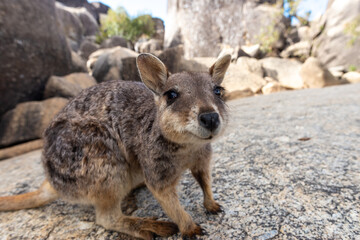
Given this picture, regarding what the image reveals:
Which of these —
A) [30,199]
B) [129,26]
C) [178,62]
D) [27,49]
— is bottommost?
[30,199]

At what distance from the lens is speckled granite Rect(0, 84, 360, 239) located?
1896mm

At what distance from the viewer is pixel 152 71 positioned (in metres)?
2.17

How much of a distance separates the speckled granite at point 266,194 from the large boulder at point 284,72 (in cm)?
849

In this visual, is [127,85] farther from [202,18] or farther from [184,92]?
[202,18]

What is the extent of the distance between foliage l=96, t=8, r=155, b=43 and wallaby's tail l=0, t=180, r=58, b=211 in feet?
8.44

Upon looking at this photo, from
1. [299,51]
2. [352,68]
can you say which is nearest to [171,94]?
[352,68]

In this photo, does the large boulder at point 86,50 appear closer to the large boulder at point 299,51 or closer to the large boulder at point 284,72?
the large boulder at point 284,72

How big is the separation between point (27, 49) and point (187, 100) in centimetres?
676

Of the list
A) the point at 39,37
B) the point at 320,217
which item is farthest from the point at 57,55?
the point at 320,217

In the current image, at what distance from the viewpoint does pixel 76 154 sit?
87.0 inches

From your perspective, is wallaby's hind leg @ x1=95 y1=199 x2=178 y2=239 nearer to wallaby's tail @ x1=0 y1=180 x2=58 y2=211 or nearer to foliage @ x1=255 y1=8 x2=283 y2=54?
wallaby's tail @ x1=0 y1=180 x2=58 y2=211

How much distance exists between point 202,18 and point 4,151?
19.2ft

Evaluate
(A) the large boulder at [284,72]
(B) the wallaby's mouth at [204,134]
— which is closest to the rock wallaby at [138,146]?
(B) the wallaby's mouth at [204,134]

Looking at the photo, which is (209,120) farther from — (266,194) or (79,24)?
(79,24)
